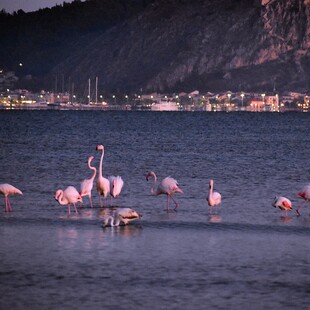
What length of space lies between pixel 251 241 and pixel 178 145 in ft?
218

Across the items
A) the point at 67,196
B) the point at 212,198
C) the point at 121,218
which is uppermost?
the point at 67,196

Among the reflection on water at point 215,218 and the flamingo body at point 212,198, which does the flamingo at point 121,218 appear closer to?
the reflection on water at point 215,218

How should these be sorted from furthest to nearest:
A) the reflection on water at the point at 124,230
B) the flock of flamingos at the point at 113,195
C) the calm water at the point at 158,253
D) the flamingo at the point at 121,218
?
the flock of flamingos at the point at 113,195
the flamingo at the point at 121,218
the reflection on water at the point at 124,230
the calm water at the point at 158,253

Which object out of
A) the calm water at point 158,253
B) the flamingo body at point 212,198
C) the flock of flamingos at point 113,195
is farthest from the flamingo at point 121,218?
the flamingo body at point 212,198

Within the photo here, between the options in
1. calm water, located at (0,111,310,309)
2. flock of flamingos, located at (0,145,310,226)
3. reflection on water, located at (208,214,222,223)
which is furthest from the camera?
reflection on water, located at (208,214,222,223)

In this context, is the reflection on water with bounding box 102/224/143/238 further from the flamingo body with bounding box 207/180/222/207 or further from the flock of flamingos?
the flamingo body with bounding box 207/180/222/207

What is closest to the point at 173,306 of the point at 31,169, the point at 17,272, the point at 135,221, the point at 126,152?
the point at 17,272

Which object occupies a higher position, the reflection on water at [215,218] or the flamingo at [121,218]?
the flamingo at [121,218]

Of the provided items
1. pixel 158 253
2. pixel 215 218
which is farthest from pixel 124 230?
pixel 215 218

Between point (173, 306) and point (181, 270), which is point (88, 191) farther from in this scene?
point (173, 306)

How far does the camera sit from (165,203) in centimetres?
3544

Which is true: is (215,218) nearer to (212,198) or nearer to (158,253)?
(212,198)

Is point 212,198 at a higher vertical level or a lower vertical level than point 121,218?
higher

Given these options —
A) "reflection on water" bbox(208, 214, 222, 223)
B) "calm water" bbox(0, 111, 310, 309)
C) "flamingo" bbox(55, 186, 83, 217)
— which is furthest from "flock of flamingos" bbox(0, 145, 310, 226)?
"reflection on water" bbox(208, 214, 222, 223)
